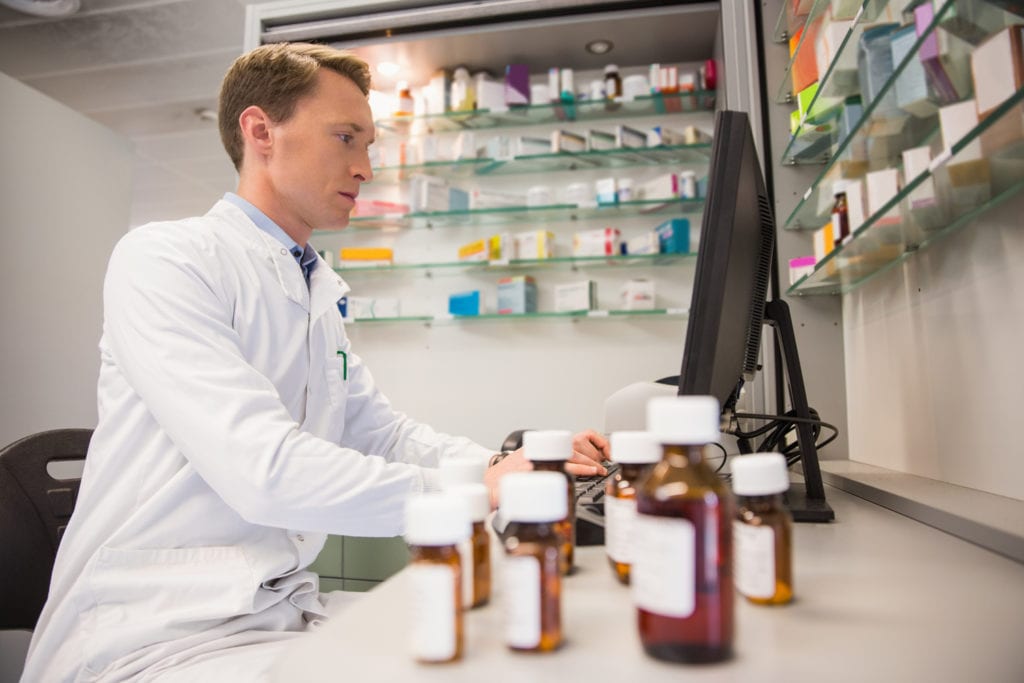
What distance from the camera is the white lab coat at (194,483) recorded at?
38.3 inches

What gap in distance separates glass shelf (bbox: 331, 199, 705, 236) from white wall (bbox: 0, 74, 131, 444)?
1.30 meters

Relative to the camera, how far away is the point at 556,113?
9.75 ft

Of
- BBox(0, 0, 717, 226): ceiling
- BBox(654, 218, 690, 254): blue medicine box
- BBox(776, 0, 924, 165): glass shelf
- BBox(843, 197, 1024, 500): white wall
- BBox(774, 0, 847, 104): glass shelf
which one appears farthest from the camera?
BBox(654, 218, 690, 254): blue medicine box

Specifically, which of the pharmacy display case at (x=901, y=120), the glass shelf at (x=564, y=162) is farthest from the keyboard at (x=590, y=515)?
the glass shelf at (x=564, y=162)

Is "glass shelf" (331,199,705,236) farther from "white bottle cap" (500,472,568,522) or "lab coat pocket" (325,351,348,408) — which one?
"white bottle cap" (500,472,568,522)

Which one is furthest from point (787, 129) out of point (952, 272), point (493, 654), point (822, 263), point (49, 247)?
point (49, 247)

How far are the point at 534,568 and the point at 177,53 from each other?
4.38 metres

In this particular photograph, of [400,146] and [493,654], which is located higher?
[400,146]

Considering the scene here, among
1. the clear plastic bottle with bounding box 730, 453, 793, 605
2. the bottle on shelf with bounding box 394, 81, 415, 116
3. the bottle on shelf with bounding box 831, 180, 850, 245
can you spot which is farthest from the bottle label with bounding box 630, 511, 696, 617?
the bottle on shelf with bounding box 394, 81, 415, 116

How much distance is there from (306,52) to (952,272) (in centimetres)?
149

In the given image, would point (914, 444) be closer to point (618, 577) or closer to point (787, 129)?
point (787, 129)

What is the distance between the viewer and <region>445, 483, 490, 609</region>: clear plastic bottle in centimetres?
56

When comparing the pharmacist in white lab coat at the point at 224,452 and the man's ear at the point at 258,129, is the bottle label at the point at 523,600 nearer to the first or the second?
the pharmacist in white lab coat at the point at 224,452

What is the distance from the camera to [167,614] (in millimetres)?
1018
